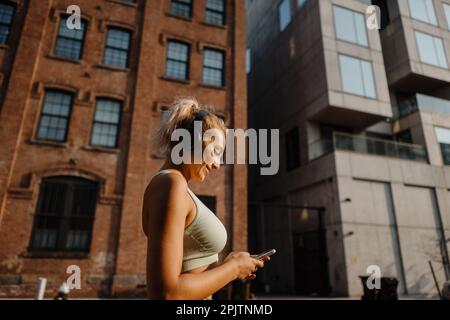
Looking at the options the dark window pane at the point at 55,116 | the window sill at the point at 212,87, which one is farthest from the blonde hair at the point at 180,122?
the window sill at the point at 212,87

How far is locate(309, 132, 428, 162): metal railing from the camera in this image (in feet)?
52.0

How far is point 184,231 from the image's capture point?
1312 millimetres

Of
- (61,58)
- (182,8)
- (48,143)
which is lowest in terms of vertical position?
(48,143)

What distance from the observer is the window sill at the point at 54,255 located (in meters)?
10.5

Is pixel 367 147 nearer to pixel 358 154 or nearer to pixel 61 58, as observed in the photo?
pixel 358 154

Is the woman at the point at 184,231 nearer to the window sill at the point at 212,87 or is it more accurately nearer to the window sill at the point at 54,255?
the window sill at the point at 54,255

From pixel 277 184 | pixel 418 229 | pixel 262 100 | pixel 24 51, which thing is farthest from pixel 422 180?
pixel 24 51

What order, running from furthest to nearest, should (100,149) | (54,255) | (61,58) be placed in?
1. (61,58)
2. (100,149)
3. (54,255)

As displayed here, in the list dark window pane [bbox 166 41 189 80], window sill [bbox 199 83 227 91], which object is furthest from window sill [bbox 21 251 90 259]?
window sill [bbox 199 83 227 91]

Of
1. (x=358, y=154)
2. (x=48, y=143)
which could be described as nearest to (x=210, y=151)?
(x=48, y=143)

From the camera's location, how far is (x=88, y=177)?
11891 mm

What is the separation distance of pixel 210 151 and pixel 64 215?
1163cm

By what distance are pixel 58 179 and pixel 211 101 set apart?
287 inches
